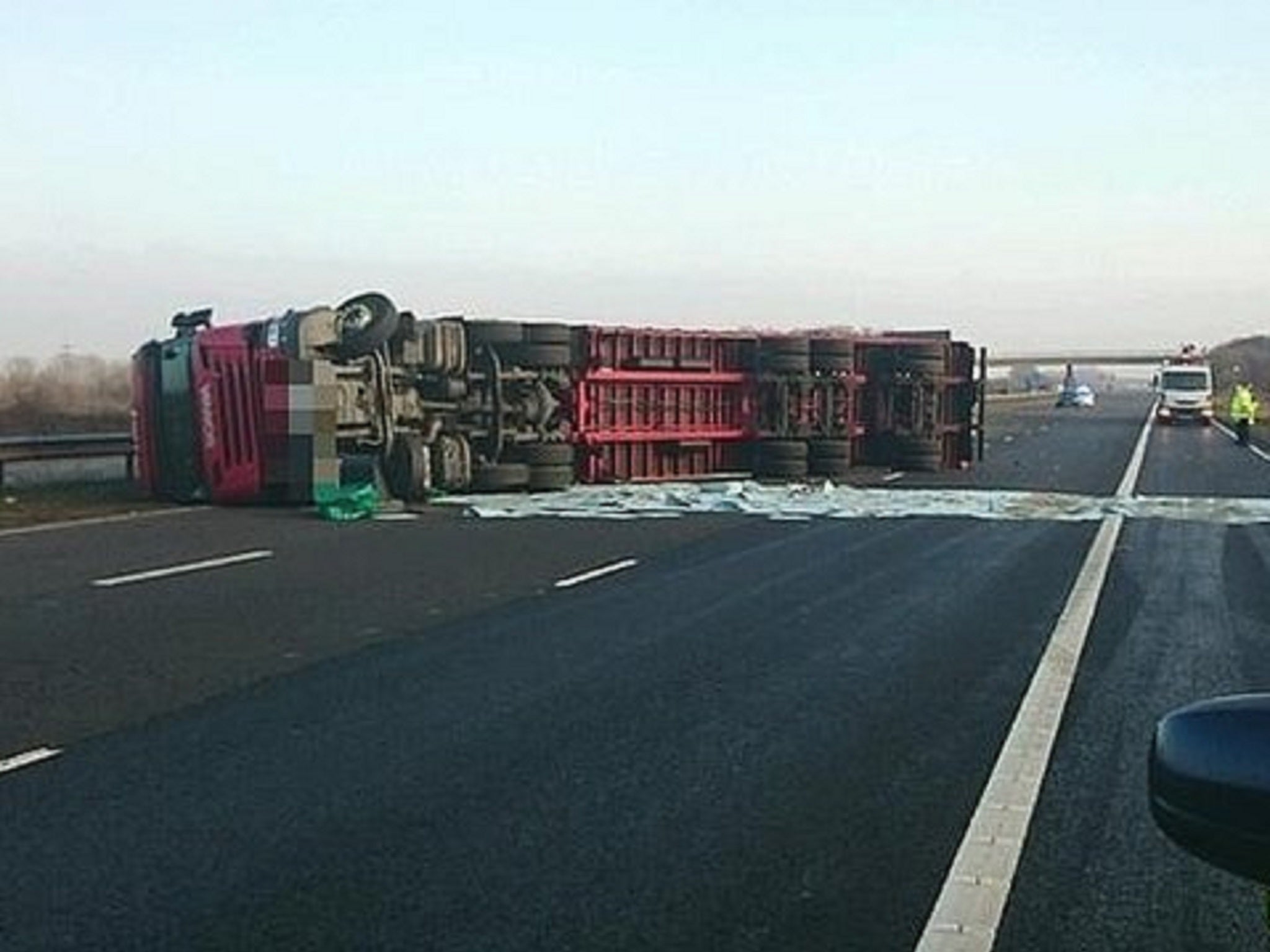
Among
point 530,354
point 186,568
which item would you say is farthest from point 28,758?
point 530,354

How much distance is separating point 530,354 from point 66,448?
6.66 metres

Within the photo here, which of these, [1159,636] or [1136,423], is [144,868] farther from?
[1136,423]

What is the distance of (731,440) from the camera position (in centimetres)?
2720

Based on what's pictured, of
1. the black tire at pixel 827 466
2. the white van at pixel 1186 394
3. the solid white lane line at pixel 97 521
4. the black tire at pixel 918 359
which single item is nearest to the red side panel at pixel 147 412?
the solid white lane line at pixel 97 521

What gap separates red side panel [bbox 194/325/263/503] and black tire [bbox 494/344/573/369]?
12.6 ft

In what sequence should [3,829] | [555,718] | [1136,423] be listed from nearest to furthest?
[3,829] → [555,718] → [1136,423]

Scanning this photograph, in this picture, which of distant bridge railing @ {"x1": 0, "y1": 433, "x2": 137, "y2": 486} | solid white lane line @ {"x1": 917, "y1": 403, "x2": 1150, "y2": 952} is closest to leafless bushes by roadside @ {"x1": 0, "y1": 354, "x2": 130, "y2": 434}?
distant bridge railing @ {"x1": 0, "y1": 433, "x2": 137, "y2": 486}

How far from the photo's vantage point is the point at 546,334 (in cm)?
2439

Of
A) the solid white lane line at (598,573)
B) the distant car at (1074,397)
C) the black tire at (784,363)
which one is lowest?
the distant car at (1074,397)

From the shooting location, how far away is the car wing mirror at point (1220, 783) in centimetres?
205

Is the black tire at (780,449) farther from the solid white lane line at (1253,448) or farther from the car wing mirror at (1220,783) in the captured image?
the car wing mirror at (1220,783)

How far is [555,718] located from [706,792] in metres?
1.48

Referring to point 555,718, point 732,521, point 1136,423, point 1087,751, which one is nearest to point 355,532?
point 732,521

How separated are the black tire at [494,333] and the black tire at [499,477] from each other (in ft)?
5.54
